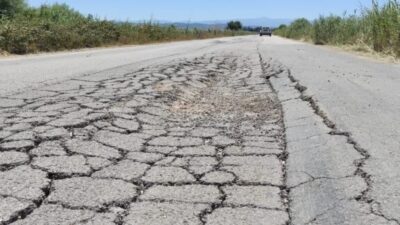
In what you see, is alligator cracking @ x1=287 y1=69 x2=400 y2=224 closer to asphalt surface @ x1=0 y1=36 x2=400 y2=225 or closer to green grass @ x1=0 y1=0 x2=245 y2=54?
asphalt surface @ x1=0 y1=36 x2=400 y2=225

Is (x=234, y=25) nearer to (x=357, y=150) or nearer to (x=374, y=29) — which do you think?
(x=374, y=29)

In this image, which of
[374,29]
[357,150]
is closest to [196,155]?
[357,150]

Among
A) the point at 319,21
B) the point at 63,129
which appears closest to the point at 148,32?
the point at 319,21

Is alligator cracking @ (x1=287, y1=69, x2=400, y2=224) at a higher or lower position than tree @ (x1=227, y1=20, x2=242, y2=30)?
higher

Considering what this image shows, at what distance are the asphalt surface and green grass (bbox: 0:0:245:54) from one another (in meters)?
9.70

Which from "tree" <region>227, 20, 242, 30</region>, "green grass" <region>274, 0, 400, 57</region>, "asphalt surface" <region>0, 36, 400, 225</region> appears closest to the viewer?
"asphalt surface" <region>0, 36, 400, 225</region>

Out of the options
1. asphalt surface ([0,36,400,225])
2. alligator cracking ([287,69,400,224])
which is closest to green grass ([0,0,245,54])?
asphalt surface ([0,36,400,225])

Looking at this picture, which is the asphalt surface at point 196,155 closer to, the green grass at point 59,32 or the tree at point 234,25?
the green grass at point 59,32

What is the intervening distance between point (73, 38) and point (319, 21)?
1568 cm

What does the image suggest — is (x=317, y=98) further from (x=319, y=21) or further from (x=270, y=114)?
(x=319, y=21)

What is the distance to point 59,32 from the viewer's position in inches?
755

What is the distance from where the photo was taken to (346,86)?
271 inches

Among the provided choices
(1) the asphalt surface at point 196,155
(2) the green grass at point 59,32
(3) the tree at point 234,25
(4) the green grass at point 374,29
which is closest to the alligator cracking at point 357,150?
(1) the asphalt surface at point 196,155

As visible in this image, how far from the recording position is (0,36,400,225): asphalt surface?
2.55 m
